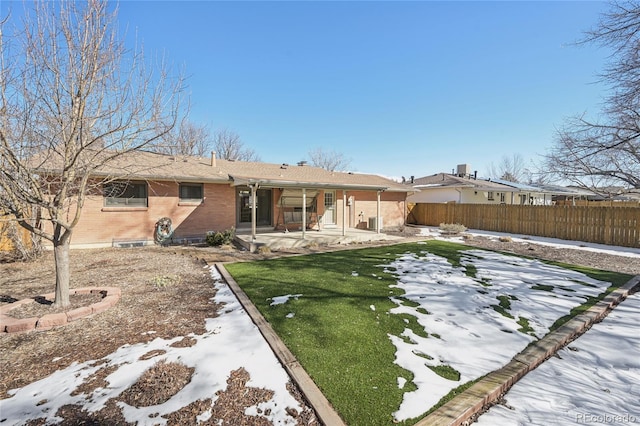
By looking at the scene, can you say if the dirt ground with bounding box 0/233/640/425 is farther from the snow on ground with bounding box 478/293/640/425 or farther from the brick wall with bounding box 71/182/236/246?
the snow on ground with bounding box 478/293/640/425

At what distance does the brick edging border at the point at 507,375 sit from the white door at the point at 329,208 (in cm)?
1094

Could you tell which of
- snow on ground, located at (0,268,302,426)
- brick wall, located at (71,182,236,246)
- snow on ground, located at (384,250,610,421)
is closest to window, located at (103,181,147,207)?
brick wall, located at (71,182,236,246)

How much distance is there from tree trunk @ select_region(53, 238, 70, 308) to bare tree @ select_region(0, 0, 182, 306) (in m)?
0.01

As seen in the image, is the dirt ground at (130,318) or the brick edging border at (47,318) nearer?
the dirt ground at (130,318)

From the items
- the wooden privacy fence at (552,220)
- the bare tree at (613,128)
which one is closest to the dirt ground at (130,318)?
the bare tree at (613,128)

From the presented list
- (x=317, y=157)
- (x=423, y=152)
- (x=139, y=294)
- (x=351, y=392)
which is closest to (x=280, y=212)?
(x=139, y=294)

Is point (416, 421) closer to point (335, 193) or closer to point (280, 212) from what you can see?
point (280, 212)

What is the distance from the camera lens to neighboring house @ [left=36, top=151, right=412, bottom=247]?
9805 millimetres

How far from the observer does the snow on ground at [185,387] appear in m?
2.26

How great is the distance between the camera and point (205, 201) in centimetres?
1159

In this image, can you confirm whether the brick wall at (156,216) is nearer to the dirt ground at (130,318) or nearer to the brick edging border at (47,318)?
the dirt ground at (130,318)

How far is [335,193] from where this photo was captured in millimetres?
14781

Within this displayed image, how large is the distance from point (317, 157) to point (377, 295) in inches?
1532

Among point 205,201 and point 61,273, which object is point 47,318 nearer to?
point 61,273
